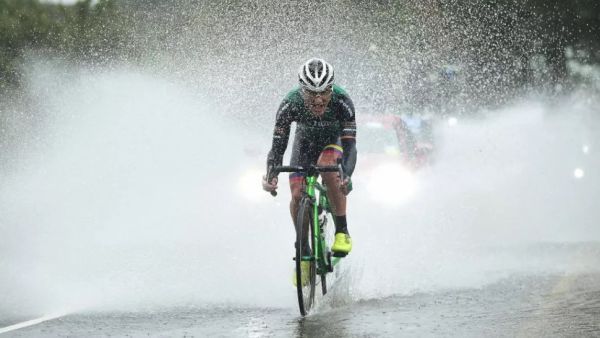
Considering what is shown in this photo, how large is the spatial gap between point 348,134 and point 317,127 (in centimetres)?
30

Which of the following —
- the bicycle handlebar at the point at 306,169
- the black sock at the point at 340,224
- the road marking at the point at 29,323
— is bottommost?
the road marking at the point at 29,323

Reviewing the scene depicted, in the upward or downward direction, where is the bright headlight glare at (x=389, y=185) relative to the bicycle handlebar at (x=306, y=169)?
upward

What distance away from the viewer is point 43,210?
1945 centimetres

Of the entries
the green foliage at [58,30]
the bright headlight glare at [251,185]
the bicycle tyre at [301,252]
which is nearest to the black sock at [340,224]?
the bicycle tyre at [301,252]

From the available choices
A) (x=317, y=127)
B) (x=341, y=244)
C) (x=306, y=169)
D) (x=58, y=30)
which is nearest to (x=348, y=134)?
(x=317, y=127)

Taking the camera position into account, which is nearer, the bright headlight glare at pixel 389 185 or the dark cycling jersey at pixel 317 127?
the dark cycling jersey at pixel 317 127

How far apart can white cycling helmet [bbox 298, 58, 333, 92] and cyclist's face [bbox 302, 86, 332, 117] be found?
0.08 m

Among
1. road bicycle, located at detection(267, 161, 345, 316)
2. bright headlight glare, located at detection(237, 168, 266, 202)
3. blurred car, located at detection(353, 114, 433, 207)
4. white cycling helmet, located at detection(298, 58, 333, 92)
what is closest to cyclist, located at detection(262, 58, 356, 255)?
white cycling helmet, located at detection(298, 58, 333, 92)

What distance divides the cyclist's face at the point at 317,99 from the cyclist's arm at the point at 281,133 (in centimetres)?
17

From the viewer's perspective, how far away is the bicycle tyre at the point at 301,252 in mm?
8086

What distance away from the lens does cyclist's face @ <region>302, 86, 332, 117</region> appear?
337 inches

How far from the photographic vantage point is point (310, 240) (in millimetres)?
8602

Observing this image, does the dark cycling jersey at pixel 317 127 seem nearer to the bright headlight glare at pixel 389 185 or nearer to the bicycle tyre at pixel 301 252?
the bicycle tyre at pixel 301 252

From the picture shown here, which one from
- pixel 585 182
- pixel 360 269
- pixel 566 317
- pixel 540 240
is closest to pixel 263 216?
pixel 540 240
